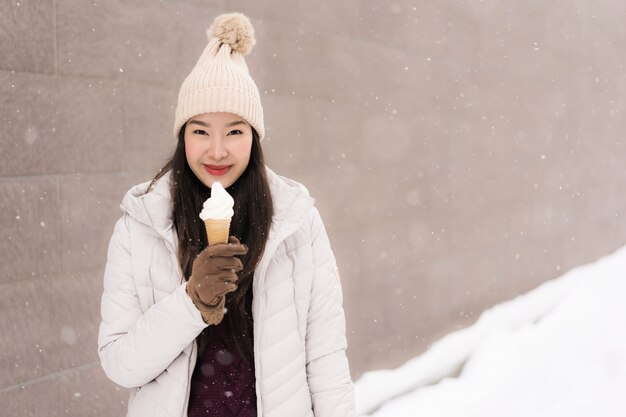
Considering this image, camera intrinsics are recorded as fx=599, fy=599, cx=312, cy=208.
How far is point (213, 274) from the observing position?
1.62m

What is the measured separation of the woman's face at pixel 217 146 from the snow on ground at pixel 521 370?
10.3 feet

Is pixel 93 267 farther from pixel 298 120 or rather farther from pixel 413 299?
pixel 413 299

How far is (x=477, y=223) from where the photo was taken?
6.12m

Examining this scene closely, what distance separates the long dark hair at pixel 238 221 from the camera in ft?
6.37

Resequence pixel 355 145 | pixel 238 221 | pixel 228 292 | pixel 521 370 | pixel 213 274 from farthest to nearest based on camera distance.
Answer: pixel 521 370 → pixel 355 145 → pixel 238 221 → pixel 228 292 → pixel 213 274

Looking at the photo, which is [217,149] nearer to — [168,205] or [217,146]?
[217,146]

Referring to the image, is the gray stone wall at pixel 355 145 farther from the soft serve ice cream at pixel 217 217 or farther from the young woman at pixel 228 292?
the soft serve ice cream at pixel 217 217

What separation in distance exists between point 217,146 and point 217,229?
34 centimetres

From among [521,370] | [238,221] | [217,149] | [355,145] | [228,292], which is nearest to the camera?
[228,292]

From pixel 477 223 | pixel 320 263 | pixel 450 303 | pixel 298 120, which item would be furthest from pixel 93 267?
pixel 477 223

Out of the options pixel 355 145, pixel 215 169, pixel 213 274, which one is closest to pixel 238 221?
pixel 215 169

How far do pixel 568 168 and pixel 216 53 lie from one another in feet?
24.0

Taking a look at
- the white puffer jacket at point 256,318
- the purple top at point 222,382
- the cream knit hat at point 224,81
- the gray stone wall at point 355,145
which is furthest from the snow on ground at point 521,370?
the cream knit hat at point 224,81

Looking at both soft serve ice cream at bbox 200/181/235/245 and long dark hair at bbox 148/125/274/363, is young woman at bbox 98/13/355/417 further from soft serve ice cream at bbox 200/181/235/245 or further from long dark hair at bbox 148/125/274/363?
soft serve ice cream at bbox 200/181/235/245
